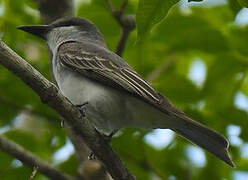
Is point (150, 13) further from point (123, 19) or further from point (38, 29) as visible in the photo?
point (38, 29)

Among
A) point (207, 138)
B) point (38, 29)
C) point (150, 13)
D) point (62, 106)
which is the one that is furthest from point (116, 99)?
point (38, 29)

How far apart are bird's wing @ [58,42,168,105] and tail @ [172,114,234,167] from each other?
0.30 metres

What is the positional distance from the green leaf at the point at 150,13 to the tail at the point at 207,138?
1.13 metres

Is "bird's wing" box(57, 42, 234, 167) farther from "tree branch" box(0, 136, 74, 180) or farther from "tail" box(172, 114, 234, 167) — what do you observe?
"tree branch" box(0, 136, 74, 180)

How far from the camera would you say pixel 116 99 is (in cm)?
429

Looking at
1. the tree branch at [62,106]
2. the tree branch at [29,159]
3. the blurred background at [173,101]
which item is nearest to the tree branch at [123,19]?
the blurred background at [173,101]

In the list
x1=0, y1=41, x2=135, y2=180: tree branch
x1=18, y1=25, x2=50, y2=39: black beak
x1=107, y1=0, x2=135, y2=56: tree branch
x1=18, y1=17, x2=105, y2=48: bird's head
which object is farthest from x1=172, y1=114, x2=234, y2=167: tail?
x1=18, y1=25, x2=50, y2=39: black beak

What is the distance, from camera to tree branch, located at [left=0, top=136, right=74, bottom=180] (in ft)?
14.7

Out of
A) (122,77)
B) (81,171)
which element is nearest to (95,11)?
(122,77)

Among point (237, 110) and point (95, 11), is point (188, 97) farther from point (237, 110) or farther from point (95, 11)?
point (95, 11)

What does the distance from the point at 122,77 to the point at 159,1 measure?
4.37 feet

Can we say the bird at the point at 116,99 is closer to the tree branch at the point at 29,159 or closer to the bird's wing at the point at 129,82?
the bird's wing at the point at 129,82

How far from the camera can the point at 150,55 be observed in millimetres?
5738

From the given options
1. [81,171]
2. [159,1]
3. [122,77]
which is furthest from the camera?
[122,77]
